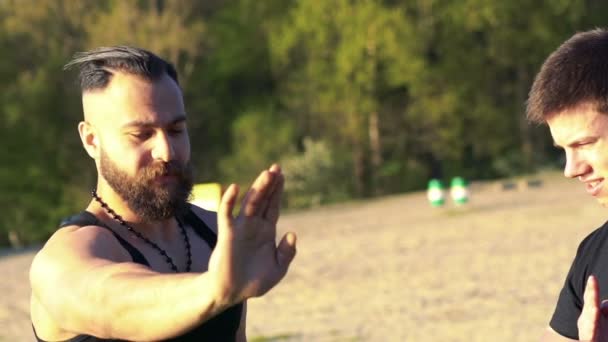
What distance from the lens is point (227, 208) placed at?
2.03 meters

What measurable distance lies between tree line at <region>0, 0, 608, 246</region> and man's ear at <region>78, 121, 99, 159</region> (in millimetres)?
31915

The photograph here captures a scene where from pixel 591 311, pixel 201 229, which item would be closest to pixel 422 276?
pixel 201 229

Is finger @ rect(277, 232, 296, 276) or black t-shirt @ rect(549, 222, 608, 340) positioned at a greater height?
finger @ rect(277, 232, 296, 276)

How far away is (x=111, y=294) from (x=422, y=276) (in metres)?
12.4

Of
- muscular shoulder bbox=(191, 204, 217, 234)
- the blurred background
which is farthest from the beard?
the blurred background

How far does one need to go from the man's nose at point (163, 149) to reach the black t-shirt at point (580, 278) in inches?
52.1

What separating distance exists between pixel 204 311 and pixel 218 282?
10 centimetres

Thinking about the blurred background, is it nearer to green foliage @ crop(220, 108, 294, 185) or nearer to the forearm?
green foliage @ crop(220, 108, 294, 185)

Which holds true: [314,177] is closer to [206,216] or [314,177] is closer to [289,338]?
[289,338]

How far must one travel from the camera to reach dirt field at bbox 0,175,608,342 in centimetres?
1093

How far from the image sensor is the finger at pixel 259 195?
6.71 feet

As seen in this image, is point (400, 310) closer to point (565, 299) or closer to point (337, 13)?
point (565, 299)

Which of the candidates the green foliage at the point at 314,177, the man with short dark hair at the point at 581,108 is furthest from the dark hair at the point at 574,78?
the green foliage at the point at 314,177

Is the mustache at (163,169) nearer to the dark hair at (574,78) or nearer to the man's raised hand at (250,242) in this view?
the man's raised hand at (250,242)
